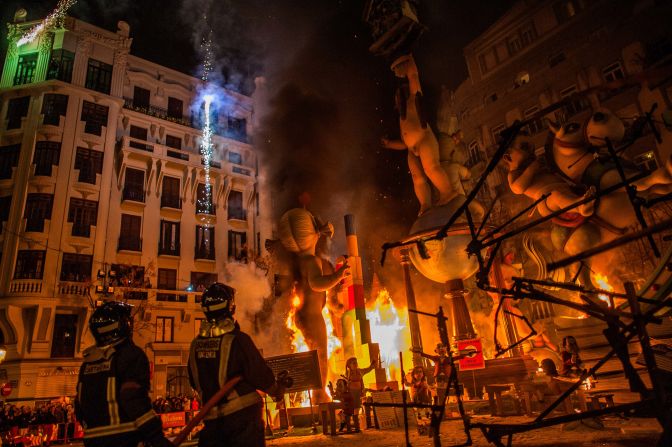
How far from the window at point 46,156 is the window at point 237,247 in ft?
40.5

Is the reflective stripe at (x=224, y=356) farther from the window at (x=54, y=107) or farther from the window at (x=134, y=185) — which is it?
the window at (x=54, y=107)

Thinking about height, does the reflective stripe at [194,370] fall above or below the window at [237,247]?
below

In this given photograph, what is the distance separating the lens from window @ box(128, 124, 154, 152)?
29.5 metres

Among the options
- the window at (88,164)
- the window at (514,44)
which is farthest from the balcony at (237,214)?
the window at (514,44)

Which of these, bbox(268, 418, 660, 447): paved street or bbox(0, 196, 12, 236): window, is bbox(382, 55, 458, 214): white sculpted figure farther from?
bbox(0, 196, 12, 236): window

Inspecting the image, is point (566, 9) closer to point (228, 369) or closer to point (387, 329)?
point (387, 329)

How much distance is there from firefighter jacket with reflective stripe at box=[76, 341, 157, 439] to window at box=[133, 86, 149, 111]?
30720 mm

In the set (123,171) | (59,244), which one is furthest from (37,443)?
(123,171)

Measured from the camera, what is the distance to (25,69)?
90.3 ft

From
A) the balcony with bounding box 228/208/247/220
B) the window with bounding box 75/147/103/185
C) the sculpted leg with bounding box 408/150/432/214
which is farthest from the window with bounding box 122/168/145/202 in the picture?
the sculpted leg with bounding box 408/150/432/214

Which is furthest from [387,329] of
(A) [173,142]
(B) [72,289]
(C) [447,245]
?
(A) [173,142]

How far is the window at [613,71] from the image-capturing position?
73.8ft

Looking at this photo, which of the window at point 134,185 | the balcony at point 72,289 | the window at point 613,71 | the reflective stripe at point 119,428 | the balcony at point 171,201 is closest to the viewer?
the reflective stripe at point 119,428

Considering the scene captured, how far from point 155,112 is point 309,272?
23.5 metres
